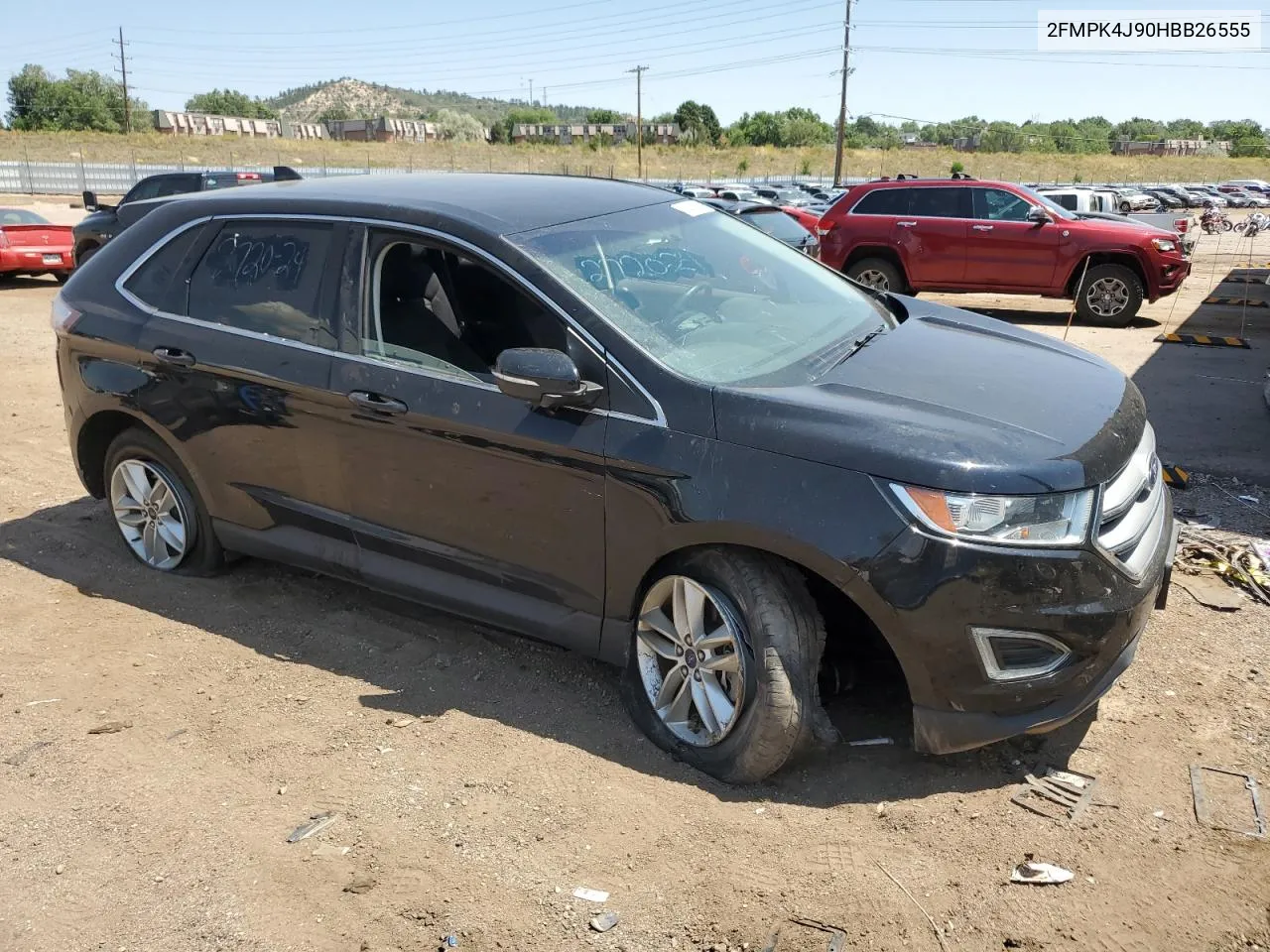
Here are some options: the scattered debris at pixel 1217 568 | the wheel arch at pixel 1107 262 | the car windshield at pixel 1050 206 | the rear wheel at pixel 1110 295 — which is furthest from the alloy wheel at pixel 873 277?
the scattered debris at pixel 1217 568

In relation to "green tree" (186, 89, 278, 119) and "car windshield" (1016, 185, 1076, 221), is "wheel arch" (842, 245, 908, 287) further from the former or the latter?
"green tree" (186, 89, 278, 119)

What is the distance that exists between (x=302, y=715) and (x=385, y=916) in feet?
3.90

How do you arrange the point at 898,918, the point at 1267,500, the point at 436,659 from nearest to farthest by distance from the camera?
the point at 898,918, the point at 436,659, the point at 1267,500

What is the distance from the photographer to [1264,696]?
3.68 m

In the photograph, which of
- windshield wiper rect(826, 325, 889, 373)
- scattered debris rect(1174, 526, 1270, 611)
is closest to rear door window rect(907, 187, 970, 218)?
scattered debris rect(1174, 526, 1270, 611)

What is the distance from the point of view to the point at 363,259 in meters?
3.94

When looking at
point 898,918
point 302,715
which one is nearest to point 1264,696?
point 898,918

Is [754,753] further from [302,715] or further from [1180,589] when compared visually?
[1180,589]

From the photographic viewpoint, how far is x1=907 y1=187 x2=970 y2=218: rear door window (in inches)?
535

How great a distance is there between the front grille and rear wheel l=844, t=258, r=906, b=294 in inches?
431

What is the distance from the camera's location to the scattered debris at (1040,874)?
9.18ft

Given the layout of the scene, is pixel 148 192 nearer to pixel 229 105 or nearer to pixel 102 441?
pixel 102 441

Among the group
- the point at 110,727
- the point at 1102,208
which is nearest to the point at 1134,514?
the point at 110,727

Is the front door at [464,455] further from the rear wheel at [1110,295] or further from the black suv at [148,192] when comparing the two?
the black suv at [148,192]
